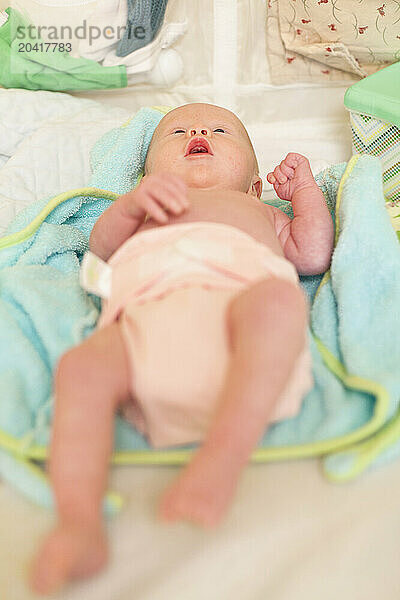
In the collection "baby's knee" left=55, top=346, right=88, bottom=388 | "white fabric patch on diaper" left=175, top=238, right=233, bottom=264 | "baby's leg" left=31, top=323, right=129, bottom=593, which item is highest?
"white fabric patch on diaper" left=175, top=238, right=233, bottom=264

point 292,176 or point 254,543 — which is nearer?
point 254,543

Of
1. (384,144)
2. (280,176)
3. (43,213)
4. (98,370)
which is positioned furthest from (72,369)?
(384,144)

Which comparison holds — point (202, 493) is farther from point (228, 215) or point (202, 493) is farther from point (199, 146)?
point (199, 146)

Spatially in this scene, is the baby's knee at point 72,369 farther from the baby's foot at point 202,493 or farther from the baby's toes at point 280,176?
the baby's toes at point 280,176

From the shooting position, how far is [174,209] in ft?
3.25

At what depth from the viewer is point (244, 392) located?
0.72 m

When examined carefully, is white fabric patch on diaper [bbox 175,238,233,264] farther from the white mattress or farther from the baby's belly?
the white mattress

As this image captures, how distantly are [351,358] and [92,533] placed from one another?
18.5 inches

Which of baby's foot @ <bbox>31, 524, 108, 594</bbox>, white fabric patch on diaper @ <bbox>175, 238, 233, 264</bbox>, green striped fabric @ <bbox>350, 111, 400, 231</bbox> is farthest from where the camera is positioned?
green striped fabric @ <bbox>350, 111, 400, 231</bbox>

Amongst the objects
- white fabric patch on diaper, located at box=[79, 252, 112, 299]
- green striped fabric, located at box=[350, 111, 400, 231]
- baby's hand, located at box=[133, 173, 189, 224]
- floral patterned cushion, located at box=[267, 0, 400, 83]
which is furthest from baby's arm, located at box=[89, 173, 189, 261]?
floral patterned cushion, located at box=[267, 0, 400, 83]

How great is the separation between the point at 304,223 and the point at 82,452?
67 cm

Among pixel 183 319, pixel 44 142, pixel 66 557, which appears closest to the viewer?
pixel 66 557

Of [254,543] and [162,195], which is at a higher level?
[162,195]

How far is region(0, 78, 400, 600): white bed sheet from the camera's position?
0.67 meters
